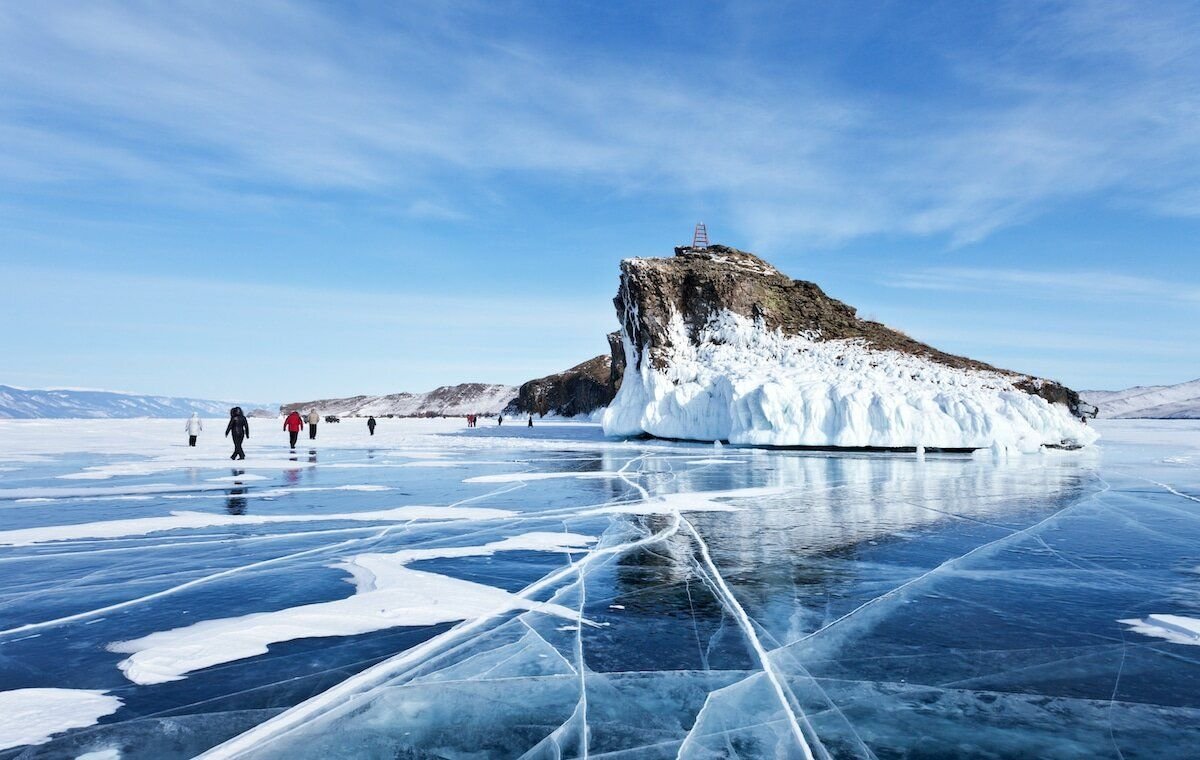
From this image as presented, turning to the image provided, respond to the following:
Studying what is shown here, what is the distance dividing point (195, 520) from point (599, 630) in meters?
7.18

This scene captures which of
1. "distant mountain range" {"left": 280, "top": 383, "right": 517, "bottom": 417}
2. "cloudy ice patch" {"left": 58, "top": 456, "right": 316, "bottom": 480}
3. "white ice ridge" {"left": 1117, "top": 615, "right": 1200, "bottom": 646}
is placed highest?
"distant mountain range" {"left": 280, "top": 383, "right": 517, "bottom": 417}

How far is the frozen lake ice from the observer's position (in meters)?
3.28

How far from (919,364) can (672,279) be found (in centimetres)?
1385

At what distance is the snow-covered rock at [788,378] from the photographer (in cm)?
2456

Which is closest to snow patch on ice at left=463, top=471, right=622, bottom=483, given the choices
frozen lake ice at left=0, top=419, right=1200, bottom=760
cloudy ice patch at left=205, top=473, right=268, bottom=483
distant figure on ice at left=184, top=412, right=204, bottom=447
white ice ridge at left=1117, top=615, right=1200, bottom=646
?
frozen lake ice at left=0, top=419, right=1200, bottom=760

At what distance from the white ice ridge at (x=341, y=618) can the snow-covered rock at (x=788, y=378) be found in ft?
70.8

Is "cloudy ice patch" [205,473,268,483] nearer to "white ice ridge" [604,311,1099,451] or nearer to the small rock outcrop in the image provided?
"white ice ridge" [604,311,1099,451]

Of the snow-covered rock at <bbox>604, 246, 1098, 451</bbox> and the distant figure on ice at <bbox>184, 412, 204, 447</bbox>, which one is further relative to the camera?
the distant figure on ice at <bbox>184, 412, 204, 447</bbox>

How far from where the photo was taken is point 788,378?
29078 millimetres

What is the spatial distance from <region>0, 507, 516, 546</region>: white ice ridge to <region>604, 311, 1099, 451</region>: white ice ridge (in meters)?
18.3

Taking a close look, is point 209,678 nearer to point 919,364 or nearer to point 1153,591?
point 1153,591

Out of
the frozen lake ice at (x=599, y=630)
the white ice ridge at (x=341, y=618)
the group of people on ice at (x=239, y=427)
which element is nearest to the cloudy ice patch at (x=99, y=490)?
the frozen lake ice at (x=599, y=630)

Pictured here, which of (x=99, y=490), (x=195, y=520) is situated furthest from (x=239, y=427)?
(x=195, y=520)

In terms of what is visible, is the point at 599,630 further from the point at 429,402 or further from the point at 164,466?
the point at 429,402
